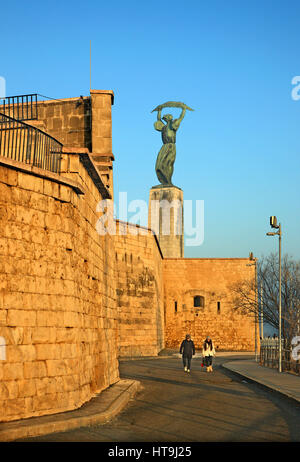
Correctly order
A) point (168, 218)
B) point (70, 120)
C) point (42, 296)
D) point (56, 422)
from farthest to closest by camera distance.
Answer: point (168, 218) < point (70, 120) < point (42, 296) < point (56, 422)

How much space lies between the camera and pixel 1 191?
10.4m

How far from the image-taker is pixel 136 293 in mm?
35406

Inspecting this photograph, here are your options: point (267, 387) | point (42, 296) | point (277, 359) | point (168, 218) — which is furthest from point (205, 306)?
point (42, 296)

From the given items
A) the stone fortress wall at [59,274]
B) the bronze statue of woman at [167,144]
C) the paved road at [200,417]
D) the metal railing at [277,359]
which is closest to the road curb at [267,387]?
the paved road at [200,417]

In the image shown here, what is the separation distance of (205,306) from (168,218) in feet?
88.5

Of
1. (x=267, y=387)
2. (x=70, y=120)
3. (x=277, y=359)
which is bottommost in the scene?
(x=267, y=387)

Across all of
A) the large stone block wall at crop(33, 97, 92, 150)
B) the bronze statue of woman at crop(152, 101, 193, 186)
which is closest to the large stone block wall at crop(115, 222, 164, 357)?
the large stone block wall at crop(33, 97, 92, 150)

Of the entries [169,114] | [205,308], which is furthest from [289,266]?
[169,114]

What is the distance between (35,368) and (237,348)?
41.3 metres

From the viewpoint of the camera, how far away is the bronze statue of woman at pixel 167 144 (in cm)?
8250

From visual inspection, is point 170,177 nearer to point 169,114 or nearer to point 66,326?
point 169,114

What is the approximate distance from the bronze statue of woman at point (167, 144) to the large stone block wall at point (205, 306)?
31.5 metres

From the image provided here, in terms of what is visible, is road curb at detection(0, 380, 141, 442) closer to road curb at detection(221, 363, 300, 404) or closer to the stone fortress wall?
the stone fortress wall

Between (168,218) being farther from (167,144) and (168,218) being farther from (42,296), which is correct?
(42,296)
